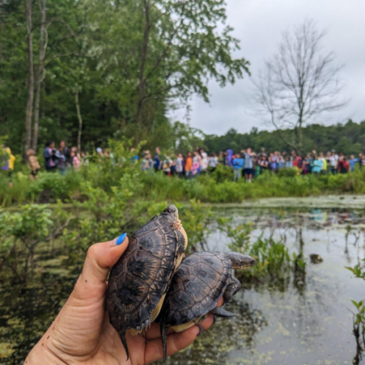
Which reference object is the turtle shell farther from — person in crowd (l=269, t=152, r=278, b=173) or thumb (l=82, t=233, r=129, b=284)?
person in crowd (l=269, t=152, r=278, b=173)

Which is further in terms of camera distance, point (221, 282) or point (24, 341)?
point (24, 341)

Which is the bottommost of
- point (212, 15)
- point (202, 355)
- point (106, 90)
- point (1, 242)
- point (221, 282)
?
point (202, 355)

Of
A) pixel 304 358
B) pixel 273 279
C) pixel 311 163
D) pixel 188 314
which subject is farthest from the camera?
pixel 311 163

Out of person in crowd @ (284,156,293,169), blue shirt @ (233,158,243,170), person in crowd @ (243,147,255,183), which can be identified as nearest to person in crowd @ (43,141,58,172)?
blue shirt @ (233,158,243,170)

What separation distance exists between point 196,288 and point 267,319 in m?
1.44

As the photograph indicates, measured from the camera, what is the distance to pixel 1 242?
325 centimetres

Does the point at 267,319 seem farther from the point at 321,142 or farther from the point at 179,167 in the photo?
the point at 321,142

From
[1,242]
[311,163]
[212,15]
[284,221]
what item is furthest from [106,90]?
[1,242]

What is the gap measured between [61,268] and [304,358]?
2865 millimetres

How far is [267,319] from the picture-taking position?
286cm

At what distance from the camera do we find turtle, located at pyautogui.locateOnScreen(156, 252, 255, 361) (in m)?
1.64

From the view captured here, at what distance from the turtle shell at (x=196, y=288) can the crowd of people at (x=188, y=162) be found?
483 cm

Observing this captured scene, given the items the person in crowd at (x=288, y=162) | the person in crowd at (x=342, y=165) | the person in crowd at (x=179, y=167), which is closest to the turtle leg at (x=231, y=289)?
the person in crowd at (x=179, y=167)

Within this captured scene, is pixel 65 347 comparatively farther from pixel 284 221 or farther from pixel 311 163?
pixel 311 163
